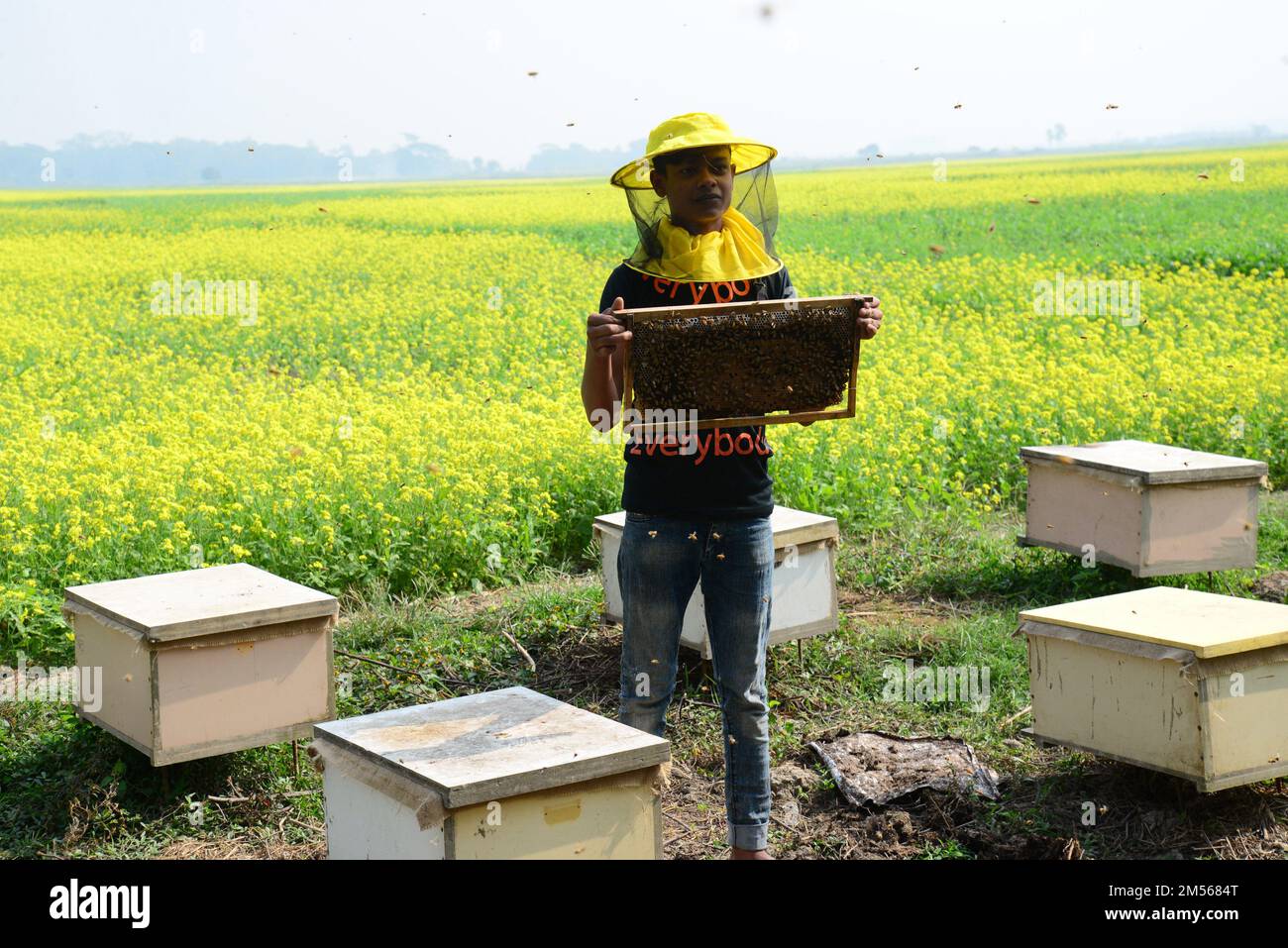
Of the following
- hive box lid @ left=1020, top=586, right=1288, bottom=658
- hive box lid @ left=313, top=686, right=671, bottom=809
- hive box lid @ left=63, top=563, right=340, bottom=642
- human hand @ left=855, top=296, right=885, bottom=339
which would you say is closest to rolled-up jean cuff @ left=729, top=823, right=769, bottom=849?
hive box lid @ left=313, top=686, right=671, bottom=809

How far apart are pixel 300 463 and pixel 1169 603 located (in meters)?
5.04

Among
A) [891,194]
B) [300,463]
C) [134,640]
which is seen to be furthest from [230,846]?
[891,194]

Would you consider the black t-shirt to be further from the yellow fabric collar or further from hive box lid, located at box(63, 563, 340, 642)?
hive box lid, located at box(63, 563, 340, 642)

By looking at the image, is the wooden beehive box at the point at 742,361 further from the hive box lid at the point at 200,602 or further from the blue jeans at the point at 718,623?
the hive box lid at the point at 200,602

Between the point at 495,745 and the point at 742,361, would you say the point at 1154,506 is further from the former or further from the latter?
the point at 495,745

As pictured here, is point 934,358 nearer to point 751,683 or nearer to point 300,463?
point 300,463

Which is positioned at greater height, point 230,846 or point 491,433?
point 491,433

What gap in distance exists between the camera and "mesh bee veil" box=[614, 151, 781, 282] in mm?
3637

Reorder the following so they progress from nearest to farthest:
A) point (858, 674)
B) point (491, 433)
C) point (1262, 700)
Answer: point (1262, 700)
point (858, 674)
point (491, 433)

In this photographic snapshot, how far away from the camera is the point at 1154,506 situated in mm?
6285

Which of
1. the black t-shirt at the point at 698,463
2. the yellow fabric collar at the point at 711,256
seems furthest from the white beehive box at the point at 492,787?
the yellow fabric collar at the point at 711,256

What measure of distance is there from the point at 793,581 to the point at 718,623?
203cm

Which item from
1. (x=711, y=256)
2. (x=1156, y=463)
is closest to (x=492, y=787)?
(x=711, y=256)

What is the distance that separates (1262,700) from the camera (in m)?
4.18
